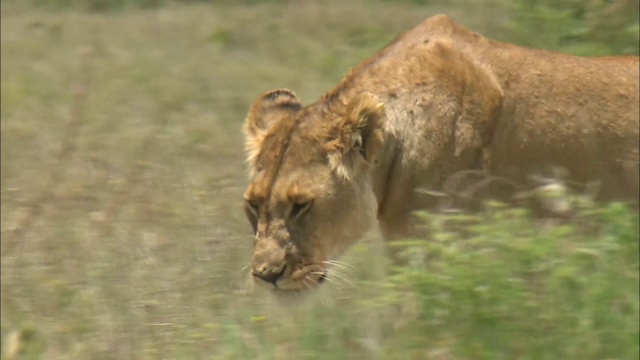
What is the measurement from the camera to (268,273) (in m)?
4.50

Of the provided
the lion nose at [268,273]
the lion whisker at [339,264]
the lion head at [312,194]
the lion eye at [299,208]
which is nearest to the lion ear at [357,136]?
the lion head at [312,194]

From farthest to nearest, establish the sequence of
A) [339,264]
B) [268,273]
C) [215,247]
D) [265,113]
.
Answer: [215,247] < [265,113] < [339,264] < [268,273]

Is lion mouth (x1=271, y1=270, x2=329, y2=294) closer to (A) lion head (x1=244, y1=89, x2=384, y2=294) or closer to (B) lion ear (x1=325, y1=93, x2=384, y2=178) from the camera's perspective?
(A) lion head (x1=244, y1=89, x2=384, y2=294)

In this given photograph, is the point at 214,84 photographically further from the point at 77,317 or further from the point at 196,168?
the point at 77,317

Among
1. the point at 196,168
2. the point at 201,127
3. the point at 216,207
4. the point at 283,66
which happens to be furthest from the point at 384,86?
the point at 283,66

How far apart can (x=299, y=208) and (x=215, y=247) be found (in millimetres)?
940

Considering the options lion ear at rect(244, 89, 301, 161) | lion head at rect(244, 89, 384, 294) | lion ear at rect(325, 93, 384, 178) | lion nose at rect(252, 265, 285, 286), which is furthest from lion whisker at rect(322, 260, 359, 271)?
lion ear at rect(244, 89, 301, 161)

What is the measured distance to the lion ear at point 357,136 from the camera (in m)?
4.63

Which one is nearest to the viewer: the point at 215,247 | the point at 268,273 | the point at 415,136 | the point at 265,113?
the point at 268,273

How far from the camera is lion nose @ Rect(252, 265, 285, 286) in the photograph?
4.49 m

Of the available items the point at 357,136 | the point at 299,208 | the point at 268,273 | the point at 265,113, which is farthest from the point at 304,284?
the point at 265,113

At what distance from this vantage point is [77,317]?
16.4ft

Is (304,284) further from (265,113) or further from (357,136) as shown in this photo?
(265,113)

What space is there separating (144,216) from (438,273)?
85.3 inches
